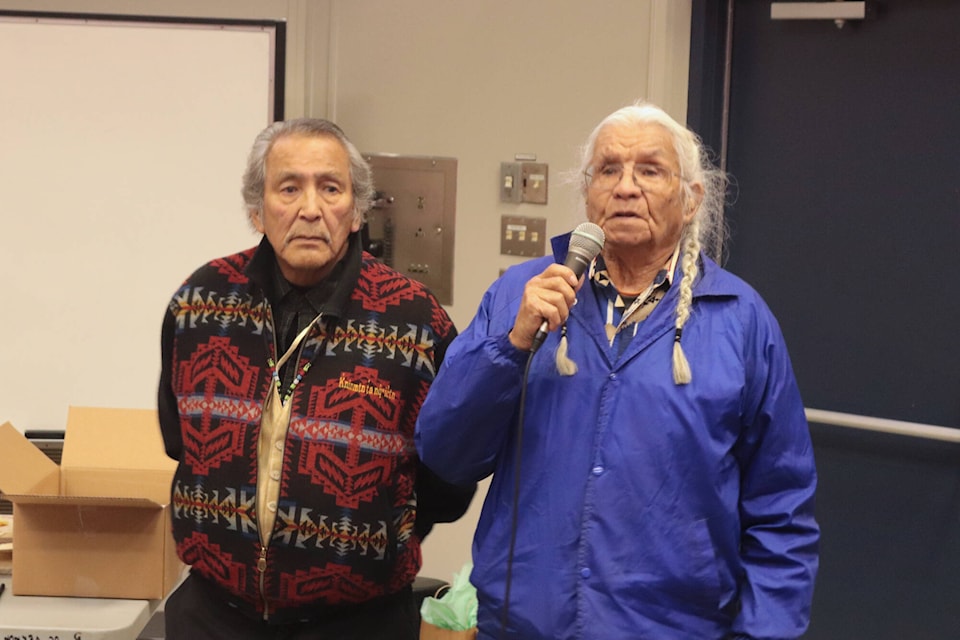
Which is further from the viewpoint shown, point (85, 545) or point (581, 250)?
point (85, 545)

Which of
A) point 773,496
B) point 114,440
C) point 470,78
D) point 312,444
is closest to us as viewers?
point 773,496

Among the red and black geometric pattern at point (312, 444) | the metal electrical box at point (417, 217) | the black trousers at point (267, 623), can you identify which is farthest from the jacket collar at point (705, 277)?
Result: the metal electrical box at point (417, 217)

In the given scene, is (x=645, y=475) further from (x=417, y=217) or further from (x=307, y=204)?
(x=417, y=217)

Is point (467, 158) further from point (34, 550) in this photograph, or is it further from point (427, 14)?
point (34, 550)

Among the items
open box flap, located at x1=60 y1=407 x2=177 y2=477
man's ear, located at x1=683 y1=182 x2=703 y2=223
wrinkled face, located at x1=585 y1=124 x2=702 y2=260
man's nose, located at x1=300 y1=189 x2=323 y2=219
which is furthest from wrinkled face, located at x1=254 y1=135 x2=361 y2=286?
open box flap, located at x1=60 y1=407 x2=177 y2=477

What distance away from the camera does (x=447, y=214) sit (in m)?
3.51

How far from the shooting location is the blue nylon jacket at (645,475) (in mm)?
1584

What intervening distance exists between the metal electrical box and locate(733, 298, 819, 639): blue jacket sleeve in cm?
194

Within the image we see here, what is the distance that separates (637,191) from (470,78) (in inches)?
73.0

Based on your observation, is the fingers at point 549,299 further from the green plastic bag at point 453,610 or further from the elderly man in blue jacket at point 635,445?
the green plastic bag at point 453,610

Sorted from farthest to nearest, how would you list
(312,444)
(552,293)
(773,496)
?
(312,444) → (773,496) → (552,293)

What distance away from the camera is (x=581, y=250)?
5.15ft

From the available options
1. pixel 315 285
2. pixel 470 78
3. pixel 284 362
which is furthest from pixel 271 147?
pixel 470 78

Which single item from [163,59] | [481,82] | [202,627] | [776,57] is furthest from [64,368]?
[776,57]
